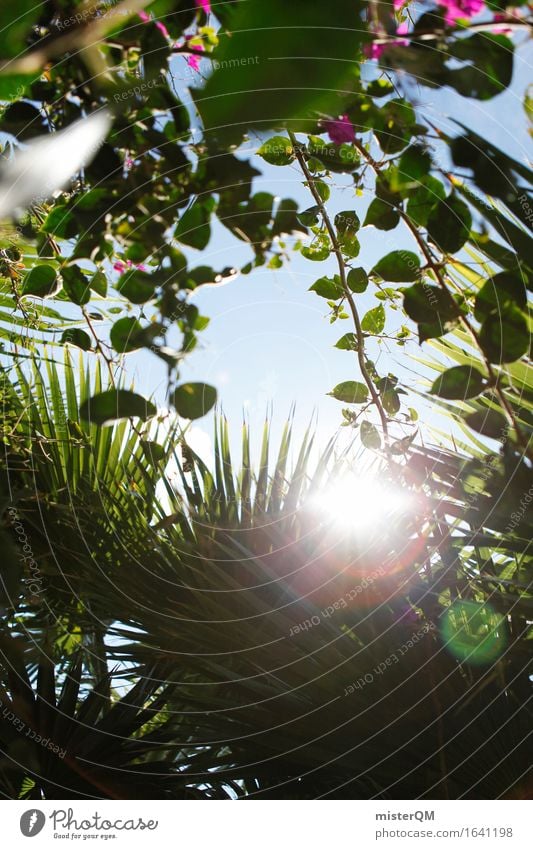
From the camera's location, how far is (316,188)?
2.35ft

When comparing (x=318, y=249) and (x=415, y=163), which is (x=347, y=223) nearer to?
(x=318, y=249)

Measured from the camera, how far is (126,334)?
0.51m

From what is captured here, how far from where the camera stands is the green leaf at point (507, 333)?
51cm

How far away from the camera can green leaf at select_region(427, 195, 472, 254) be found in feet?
1.77

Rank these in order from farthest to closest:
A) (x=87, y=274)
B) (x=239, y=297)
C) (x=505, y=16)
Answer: (x=239, y=297), (x=87, y=274), (x=505, y=16)

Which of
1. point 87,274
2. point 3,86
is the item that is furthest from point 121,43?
point 87,274

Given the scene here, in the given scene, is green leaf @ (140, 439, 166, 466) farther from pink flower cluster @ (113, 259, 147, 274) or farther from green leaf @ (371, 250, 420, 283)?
green leaf @ (371, 250, 420, 283)

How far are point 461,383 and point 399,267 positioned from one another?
0.14 metres

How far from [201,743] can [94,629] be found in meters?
0.30

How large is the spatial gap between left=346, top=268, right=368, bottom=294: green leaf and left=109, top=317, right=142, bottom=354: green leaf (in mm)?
330

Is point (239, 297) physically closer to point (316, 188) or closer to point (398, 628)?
point (316, 188)
